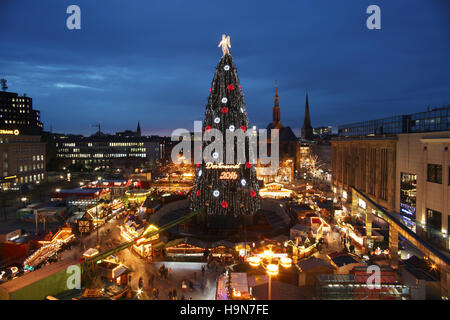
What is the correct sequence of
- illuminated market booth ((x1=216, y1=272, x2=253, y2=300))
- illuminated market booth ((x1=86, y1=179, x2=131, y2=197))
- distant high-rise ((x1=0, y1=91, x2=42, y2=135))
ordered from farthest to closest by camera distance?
distant high-rise ((x1=0, y1=91, x2=42, y2=135)) → illuminated market booth ((x1=86, y1=179, x2=131, y2=197)) → illuminated market booth ((x1=216, y1=272, x2=253, y2=300))

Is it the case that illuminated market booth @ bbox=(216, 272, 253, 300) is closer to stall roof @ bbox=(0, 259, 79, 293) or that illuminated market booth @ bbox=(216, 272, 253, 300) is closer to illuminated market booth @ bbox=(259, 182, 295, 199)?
stall roof @ bbox=(0, 259, 79, 293)

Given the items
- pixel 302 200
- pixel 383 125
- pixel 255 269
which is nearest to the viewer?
pixel 255 269

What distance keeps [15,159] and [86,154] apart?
2024 inches

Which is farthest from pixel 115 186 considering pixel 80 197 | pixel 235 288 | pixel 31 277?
pixel 235 288

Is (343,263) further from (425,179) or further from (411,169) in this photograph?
(411,169)

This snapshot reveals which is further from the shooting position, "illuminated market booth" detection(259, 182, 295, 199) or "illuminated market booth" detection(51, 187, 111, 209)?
"illuminated market booth" detection(259, 182, 295, 199)

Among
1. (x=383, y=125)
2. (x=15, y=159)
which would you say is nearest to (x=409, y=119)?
(x=383, y=125)

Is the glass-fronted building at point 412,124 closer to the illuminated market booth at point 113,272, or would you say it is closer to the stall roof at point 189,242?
the stall roof at point 189,242

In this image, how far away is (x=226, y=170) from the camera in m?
19.0

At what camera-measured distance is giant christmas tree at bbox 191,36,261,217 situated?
1838cm

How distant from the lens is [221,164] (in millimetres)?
18938

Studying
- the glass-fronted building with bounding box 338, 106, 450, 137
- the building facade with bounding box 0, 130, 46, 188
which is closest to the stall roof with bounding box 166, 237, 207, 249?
the glass-fronted building with bounding box 338, 106, 450, 137

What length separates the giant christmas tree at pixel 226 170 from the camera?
18.4 meters
